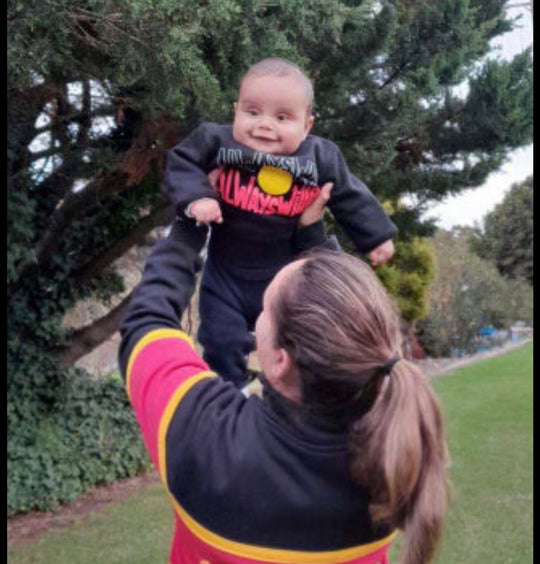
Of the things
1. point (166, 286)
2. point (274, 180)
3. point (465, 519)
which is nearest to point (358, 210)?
point (274, 180)

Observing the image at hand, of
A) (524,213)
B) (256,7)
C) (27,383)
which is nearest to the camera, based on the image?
(256,7)

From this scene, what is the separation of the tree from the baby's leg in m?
27.5

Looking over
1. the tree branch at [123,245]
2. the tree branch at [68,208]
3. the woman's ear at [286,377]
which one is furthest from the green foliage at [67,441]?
the woman's ear at [286,377]

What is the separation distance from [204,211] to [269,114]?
343mm

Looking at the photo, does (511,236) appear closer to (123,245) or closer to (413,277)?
(413,277)

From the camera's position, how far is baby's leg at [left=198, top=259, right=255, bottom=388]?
6.45 ft

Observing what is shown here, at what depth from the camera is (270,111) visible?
6.11 feet

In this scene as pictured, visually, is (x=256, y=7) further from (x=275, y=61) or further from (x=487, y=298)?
(x=487, y=298)

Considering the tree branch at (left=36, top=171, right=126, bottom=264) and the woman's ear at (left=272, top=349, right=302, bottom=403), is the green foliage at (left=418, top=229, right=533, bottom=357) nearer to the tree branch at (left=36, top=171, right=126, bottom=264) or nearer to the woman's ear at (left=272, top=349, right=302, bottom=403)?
the tree branch at (left=36, top=171, right=126, bottom=264)

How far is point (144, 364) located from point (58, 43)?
1.93 m

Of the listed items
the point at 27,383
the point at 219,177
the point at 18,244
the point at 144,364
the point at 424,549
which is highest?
the point at 219,177

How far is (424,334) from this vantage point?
19844 millimetres

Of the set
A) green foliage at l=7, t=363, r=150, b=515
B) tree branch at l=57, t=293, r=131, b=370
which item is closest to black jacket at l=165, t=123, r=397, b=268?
tree branch at l=57, t=293, r=131, b=370

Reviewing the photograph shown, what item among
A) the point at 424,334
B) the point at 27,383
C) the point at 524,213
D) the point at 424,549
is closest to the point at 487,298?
the point at 424,334
